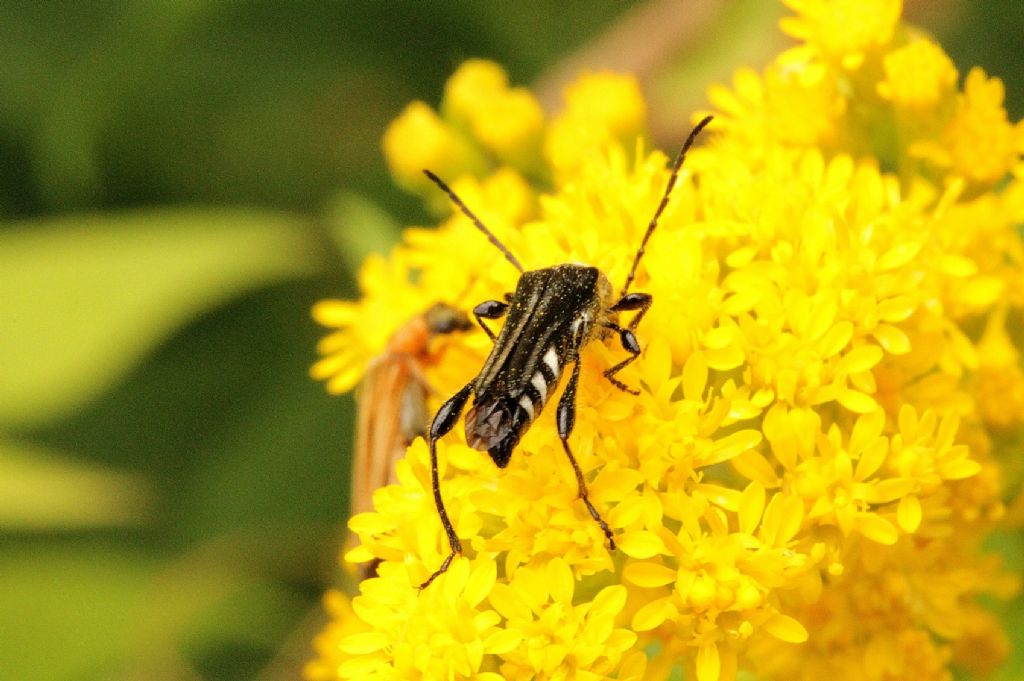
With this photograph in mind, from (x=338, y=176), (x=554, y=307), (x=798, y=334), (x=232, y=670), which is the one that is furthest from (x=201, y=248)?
(x=798, y=334)

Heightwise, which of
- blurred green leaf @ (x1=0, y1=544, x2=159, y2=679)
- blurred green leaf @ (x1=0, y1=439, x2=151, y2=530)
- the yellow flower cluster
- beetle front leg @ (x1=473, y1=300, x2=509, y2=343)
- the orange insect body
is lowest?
the yellow flower cluster

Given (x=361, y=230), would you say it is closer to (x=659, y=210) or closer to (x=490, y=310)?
(x=490, y=310)

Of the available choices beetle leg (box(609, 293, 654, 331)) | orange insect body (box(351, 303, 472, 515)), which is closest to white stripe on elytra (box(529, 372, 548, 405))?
beetle leg (box(609, 293, 654, 331))

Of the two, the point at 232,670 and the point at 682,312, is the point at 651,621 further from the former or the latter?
the point at 232,670

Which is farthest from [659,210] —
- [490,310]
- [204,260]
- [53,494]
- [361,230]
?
[53,494]

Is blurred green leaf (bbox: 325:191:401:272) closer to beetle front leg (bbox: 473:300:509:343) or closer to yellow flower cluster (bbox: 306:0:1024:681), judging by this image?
yellow flower cluster (bbox: 306:0:1024:681)

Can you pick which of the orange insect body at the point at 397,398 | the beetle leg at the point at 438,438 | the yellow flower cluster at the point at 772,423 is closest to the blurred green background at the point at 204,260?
the orange insect body at the point at 397,398
